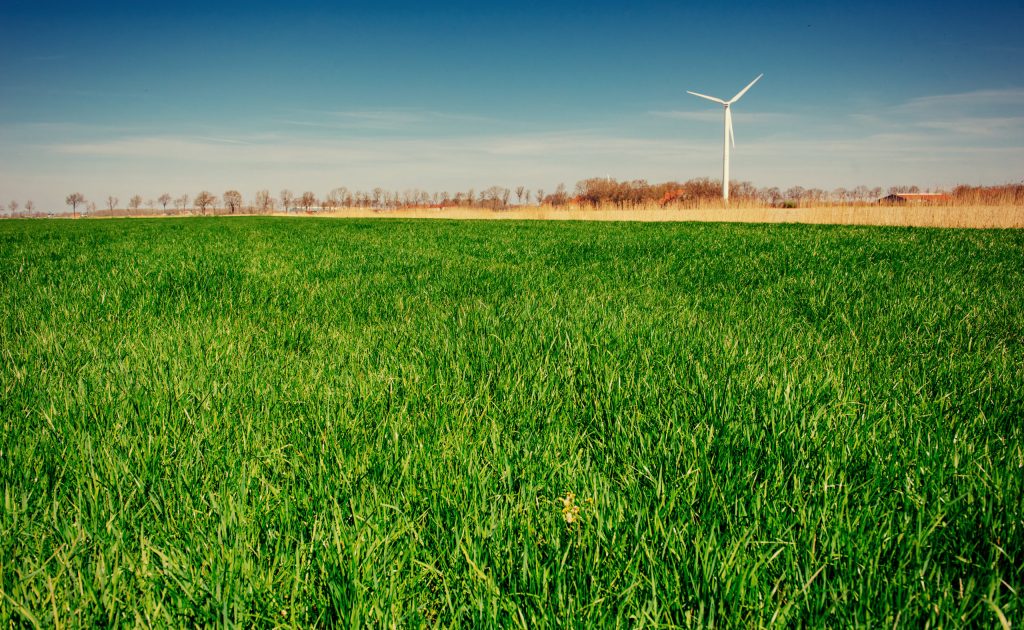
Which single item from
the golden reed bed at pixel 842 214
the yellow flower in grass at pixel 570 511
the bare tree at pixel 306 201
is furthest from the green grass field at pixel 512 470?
the bare tree at pixel 306 201

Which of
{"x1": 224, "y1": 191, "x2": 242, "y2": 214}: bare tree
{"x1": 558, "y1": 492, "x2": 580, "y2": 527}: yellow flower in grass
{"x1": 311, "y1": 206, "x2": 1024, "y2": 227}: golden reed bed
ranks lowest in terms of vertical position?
{"x1": 558, "y1": 492, "x2": 580, "y2": 527}: yellow flower in grass

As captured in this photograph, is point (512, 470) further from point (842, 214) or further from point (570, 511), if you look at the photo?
point (842, 214)

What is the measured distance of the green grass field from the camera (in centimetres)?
124

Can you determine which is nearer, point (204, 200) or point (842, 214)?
point (842, 214)

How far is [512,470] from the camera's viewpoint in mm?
1812

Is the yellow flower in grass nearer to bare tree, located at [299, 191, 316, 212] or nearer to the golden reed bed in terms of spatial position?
the golden reed bed

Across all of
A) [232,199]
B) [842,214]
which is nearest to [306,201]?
[232,199]

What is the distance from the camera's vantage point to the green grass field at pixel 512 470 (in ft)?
4.07

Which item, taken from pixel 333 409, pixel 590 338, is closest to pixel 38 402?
pixel 333 409

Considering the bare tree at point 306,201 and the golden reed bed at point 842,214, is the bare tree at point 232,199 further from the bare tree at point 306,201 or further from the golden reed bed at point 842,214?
the golden reed bed at point 842,214

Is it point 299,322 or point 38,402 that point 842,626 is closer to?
point 38,402

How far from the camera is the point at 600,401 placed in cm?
251

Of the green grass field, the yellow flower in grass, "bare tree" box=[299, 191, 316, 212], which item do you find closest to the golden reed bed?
the green grass field

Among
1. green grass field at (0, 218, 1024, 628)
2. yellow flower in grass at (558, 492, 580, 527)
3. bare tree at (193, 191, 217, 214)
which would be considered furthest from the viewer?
bare tree at (193, 191, 217, 214)
